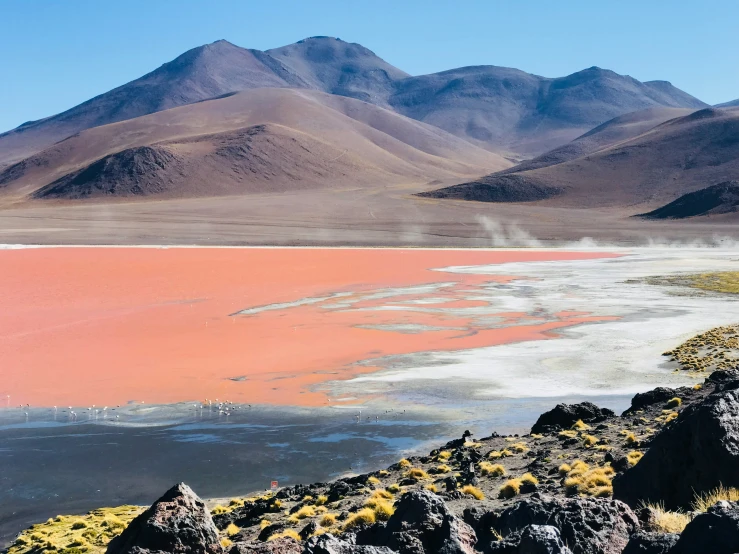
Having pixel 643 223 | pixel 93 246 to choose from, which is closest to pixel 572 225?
pixel 643 223

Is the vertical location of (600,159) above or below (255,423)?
above

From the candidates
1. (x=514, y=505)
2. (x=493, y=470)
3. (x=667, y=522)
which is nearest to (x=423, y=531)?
(x=514, y=505)

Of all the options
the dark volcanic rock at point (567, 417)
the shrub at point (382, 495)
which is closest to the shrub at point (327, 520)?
the shrub at point (382, 495)

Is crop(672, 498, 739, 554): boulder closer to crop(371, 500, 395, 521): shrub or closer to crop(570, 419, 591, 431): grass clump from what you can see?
crop(371, 500, 395, 521): shrub

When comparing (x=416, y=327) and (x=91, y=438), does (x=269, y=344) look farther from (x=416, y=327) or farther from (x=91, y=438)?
(x=91, y=438)

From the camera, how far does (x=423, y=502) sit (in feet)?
25.1

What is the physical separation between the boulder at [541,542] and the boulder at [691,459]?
273cm

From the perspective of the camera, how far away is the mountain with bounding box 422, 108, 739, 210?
145 m

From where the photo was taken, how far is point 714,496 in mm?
7461

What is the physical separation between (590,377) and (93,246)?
2572 inches

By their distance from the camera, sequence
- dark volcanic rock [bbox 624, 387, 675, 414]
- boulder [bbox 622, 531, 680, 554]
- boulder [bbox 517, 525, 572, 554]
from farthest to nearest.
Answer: dark volcanic rock [bbox 624, 387, 675, 414], boulder [bbox 517, 525, 572, 554], boulder [bbox 622, 531, 680, 554]

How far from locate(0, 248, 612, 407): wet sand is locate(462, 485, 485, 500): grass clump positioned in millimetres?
9161

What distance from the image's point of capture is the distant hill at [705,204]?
118 meters

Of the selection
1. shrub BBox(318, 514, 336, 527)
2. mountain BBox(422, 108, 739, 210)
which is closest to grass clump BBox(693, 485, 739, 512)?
shrub BBox(318, 514, 336, 527)
